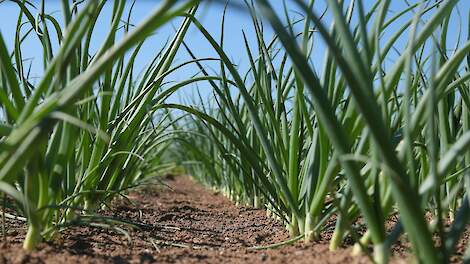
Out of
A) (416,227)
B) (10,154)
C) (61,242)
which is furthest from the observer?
(61,242)

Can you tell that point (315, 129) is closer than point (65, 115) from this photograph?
No

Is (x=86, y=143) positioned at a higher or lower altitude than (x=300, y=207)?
higher

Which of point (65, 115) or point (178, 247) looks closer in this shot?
point (65, 115)

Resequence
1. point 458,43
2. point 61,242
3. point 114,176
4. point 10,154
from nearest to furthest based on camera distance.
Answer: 1. point 10,154
2. point 61,242
3. point 458,43
4. point 114,176

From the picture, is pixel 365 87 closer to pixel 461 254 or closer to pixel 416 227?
pixel 416 227

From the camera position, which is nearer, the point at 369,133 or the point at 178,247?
the point at 369,133

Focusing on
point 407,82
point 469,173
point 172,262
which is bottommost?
point 172,262

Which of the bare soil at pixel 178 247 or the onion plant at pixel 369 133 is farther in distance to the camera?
the bare soil at pixel 178 247

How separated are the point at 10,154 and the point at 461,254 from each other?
33.4 inches

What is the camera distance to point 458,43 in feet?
4.89

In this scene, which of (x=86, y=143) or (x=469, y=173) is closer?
(x=469, y=173)

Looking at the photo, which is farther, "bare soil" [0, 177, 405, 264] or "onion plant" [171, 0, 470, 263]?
"bare soil" [0, 177, 405, 264]

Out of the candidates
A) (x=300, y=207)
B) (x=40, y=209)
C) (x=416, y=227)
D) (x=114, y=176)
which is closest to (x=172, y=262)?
(x=40, y=209)

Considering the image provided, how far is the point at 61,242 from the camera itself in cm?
113
